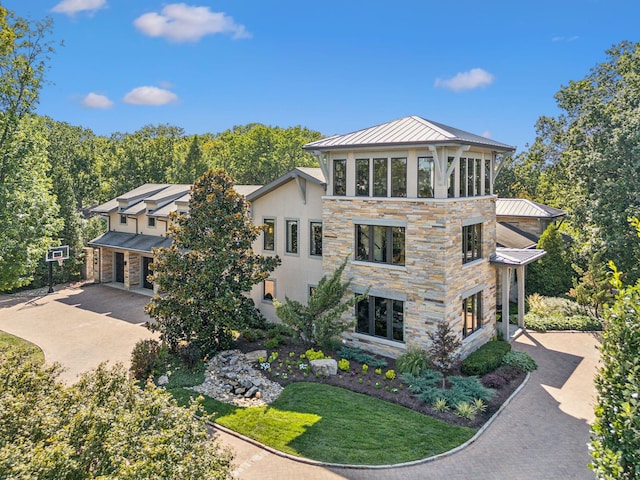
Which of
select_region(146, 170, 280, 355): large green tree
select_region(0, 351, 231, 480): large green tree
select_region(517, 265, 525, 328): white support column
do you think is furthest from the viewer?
select_region(517, 265, 525, 328): white support column

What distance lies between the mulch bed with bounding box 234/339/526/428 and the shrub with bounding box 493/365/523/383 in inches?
5.8

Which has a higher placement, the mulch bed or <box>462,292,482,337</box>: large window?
<box>462,292,482,337</box>: large window

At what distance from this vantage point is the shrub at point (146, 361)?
16203 mm

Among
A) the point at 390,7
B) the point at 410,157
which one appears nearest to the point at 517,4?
the point at 390,7

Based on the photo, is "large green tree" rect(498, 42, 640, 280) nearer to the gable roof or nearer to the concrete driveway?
the gable roof

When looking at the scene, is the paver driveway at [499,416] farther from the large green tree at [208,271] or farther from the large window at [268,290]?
the large window at [268,290]

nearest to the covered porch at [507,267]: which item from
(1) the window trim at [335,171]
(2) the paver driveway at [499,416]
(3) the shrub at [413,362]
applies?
(2) the paver driveway at [499,416]

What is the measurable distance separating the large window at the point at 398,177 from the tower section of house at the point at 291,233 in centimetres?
364

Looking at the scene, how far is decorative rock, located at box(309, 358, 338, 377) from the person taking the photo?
1636 centimetres

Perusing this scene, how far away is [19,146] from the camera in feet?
59.0

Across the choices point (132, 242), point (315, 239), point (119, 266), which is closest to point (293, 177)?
point (315, 239)

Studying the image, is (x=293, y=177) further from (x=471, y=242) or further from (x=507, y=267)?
(x=507, y=267)

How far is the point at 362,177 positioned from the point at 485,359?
9095 millimetres

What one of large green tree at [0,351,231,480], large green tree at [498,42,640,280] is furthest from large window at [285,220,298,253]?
large green tree at [498,42,640,280]
